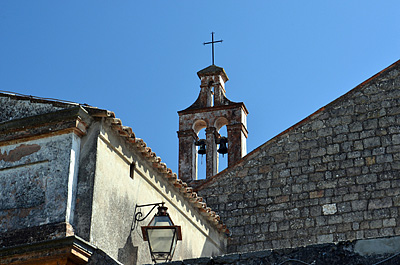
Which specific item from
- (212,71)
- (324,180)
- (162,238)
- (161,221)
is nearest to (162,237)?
(162,238)

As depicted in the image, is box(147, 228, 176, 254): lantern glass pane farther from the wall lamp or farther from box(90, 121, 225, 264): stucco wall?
box(90, 121, 225, 264): stucco wall

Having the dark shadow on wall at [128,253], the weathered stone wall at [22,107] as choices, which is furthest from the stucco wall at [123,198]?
the weathered stone wall at [22,107]

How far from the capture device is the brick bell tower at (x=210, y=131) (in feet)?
48.6

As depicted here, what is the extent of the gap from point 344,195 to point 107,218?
16.2 feet

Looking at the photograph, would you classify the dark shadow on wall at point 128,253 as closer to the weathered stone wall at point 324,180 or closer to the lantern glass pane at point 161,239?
the lantern glass pane at point 161,239

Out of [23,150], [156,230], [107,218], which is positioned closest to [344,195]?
[156,230]

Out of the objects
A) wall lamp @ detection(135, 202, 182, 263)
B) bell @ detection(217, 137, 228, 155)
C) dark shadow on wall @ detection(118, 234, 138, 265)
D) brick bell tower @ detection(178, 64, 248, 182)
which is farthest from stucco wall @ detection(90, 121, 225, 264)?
bell @ detection(217, 137, 228, 155)

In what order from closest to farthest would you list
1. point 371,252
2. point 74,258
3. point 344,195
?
point 371,252 → point 74,258 → point 344,195

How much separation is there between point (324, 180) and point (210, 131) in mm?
3626

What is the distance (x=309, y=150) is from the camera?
40.8 feet

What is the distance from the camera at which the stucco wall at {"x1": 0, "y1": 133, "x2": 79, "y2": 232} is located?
316 inches

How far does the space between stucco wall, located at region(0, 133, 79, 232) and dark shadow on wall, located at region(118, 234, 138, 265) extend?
1.05 metres

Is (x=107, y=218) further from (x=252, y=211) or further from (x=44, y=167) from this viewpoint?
(x=252, y=211)

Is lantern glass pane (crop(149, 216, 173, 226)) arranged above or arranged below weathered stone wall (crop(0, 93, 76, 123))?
below
